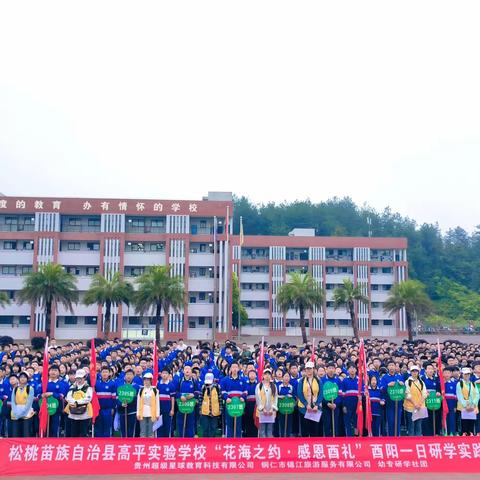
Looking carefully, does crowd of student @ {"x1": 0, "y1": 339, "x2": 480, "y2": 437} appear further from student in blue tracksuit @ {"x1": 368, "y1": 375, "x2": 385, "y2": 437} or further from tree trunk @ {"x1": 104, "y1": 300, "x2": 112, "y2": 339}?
tree trunk @ {"x1": 104, "y1": 300, "x2": 112, "y2": 339}

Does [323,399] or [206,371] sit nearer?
[323,399]

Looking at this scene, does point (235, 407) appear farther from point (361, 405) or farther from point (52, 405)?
point (52, 405)

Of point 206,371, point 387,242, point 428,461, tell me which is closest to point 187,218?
point 387,242

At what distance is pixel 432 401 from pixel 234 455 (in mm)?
4415

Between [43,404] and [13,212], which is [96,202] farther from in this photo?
[43,404]

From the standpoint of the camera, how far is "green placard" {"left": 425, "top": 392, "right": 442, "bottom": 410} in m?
10.4

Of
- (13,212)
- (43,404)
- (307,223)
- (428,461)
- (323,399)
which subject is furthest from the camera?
(307,223)

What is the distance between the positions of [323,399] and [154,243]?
33.7 m

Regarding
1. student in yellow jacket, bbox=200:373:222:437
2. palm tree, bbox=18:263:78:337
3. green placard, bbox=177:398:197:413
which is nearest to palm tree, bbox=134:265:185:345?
palm tree, bbox=18:263:78:337

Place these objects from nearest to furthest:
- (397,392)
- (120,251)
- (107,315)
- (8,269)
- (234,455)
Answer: (234,455), (397,392), (107,315), (120,251), (8,269)

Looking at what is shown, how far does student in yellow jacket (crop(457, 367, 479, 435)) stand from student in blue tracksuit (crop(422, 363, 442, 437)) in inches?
15.6

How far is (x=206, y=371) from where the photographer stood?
11906mm

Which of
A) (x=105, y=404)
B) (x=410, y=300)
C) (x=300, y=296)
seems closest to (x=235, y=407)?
(x=105, y=404)

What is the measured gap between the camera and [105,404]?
1020cm
